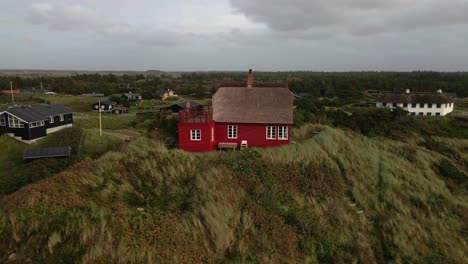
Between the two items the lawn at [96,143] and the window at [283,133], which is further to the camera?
the lawn at [96,143]

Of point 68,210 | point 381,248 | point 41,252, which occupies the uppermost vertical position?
point 68,210

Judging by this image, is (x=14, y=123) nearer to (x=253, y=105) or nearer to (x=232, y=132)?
(x=232, y=132)

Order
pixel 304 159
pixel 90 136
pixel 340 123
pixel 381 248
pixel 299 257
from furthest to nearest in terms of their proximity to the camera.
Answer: pixel 340 123
pixel 90 136
pixel 304 159
pixel 381 248
pixel 299 257

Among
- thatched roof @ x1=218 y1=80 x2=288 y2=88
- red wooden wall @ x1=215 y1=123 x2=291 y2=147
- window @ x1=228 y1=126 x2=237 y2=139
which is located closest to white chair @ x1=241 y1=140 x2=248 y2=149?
red wooden wall @ x1=215 y1=123 x2=291 y2=147

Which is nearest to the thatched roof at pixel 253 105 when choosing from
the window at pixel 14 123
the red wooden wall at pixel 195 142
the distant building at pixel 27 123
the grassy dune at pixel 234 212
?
the red wooden wall at pixel 195 142

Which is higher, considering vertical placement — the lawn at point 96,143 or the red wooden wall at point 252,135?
the red wooden wall at point 252,135

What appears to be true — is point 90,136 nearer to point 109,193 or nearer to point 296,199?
point 109,193

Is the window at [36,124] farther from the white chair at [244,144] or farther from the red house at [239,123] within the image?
the white chair at [244,144]

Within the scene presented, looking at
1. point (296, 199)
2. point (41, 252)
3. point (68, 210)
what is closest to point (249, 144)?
point (296, 199)

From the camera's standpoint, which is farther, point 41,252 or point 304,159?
point 304,159
